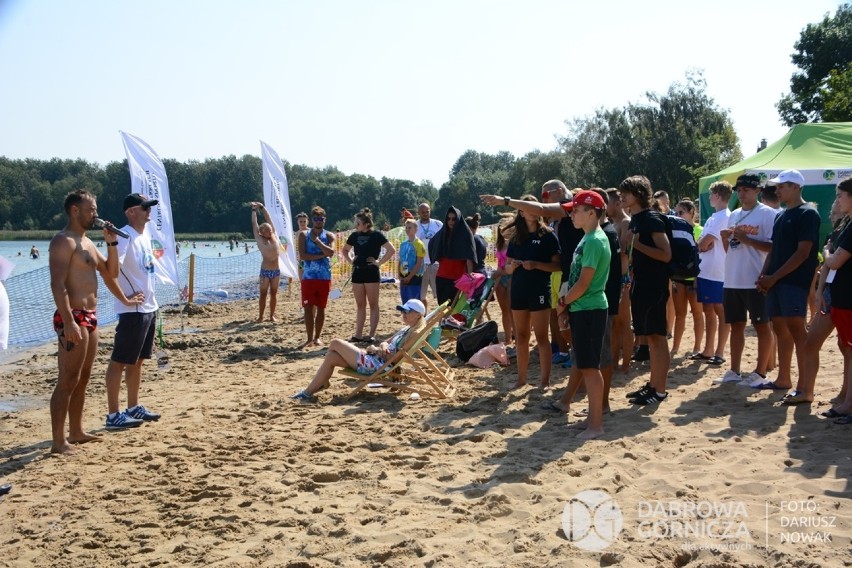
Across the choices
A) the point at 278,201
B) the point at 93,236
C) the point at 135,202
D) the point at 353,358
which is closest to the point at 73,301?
the point at 135,202

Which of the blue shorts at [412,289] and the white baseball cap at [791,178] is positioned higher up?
the white baseball cap at [791,178]

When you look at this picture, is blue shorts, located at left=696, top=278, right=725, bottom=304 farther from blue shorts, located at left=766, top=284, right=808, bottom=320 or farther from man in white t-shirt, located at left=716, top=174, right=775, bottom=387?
blue shorts, located at left=766, top=284, right=808, bottom=320

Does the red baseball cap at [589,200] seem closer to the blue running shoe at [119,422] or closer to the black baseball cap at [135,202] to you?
the black baseball cap at [135,202]

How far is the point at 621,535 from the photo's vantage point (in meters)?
3.28

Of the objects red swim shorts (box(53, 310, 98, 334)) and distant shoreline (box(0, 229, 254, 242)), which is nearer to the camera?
red swim shorts (box(53, 310, 98, 334))

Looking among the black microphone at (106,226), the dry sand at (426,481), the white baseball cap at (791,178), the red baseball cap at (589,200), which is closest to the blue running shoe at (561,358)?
the dry sand at (426,481)

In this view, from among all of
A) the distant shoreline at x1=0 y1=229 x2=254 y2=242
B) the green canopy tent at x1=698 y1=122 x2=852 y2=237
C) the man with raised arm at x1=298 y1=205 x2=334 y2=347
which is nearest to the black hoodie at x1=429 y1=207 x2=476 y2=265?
the man with raised arm at x1=298 y1=205 x2=334 y2=347

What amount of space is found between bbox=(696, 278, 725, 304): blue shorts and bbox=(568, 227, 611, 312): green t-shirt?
270 centimetres

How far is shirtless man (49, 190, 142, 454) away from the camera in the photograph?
4805 millimetres

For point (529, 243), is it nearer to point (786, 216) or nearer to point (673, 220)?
point (673, 220)

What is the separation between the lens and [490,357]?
7.42m

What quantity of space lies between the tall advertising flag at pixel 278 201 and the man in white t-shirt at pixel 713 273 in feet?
21.7

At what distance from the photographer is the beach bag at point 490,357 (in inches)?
290

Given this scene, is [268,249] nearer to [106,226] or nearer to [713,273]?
[106,226]
